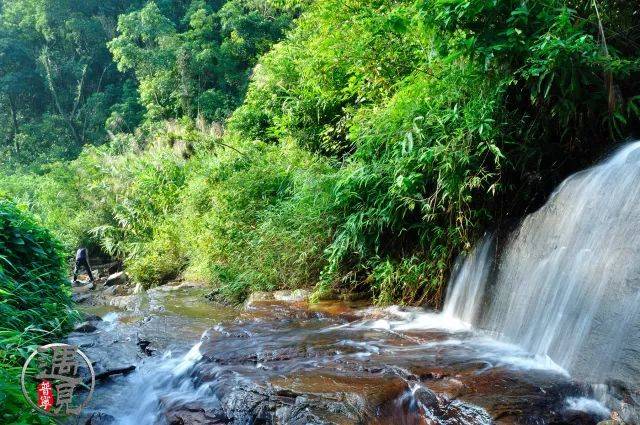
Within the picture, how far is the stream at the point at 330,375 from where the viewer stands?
125 inches

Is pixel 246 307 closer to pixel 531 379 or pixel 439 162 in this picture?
pixel 439 162

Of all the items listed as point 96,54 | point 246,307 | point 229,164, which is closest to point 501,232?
point 246,307

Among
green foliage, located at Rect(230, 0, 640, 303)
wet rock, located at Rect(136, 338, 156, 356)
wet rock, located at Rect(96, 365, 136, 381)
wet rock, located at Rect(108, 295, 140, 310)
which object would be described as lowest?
wet rock, located at Rect(108, 295, 140, 310)

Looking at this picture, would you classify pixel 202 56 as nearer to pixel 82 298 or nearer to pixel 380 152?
pixel 82 298

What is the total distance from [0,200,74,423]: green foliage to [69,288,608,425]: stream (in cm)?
63

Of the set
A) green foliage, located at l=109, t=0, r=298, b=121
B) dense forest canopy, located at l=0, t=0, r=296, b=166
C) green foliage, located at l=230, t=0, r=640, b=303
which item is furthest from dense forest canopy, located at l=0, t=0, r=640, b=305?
dense forest canopy, located at l=0, t=0, r=296, b=166

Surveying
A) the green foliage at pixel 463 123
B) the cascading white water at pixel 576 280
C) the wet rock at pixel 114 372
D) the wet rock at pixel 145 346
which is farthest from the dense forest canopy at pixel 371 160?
the wet rock at pixel 145 346

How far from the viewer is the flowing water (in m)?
3.21

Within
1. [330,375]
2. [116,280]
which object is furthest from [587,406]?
[116,280]

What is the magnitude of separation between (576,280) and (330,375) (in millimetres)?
2115

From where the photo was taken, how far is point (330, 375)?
12.4 ft

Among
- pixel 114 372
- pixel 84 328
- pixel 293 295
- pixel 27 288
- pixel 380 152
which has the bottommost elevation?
pixel 84 328

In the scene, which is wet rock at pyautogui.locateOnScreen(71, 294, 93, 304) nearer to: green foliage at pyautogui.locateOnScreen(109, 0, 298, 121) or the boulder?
the boulder

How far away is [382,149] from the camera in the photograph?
6.46 metres
